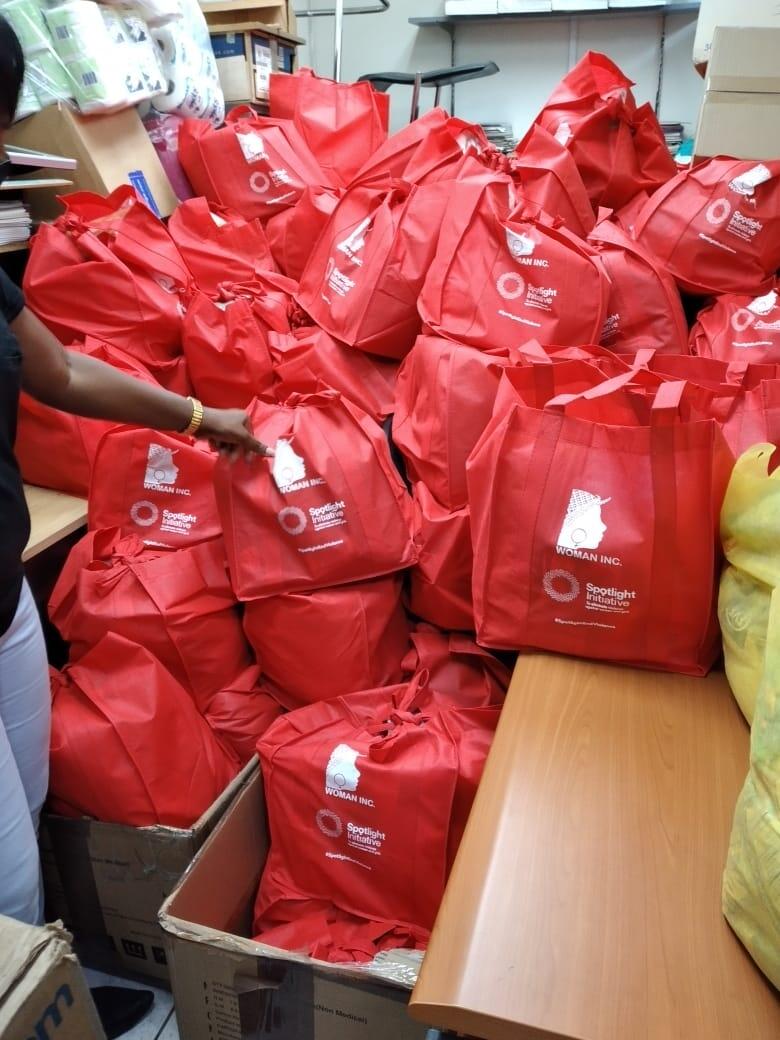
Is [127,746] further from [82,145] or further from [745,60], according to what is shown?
[745,60]

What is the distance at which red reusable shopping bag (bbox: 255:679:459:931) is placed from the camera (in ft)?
3.92

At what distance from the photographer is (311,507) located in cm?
134

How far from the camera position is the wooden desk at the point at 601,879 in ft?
2.38

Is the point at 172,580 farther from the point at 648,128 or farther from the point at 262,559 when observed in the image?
the point at 648,128

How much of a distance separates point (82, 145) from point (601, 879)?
2028 millimetres

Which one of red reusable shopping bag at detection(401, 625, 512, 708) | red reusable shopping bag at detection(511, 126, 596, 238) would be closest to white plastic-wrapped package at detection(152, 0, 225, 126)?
red reusable shopping bag at detection(511, 126, 596, 238)

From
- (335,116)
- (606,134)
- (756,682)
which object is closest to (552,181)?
(606,134)

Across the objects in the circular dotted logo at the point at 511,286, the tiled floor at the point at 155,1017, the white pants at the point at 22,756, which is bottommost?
the tiled floor at the point at 155,1017

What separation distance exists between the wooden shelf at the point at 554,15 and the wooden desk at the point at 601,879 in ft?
12.1

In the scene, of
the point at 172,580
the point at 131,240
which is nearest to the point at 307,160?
the point at 131,240

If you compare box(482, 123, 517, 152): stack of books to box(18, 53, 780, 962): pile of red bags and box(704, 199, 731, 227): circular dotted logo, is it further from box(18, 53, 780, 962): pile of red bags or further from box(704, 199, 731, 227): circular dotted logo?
box(704, 199, 731, 227): circular dotted logo

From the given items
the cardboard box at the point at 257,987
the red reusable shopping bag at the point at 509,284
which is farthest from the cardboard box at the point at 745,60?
the cardboard box at the point at 257,987

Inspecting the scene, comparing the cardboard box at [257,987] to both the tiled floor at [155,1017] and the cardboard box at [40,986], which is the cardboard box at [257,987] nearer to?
the tiled floor at [155,1017]

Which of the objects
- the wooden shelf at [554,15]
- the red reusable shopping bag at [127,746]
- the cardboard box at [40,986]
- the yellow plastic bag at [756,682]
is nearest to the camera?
the cardboard box at [40,986]
